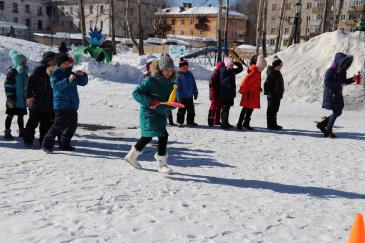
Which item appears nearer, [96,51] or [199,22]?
[96,51]

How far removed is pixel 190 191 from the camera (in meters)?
5.09

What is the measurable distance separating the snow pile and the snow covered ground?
6.53m

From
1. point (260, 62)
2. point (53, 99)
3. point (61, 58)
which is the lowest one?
point (53, 99)

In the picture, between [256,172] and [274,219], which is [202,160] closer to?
[256,172]

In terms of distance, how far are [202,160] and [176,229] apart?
2867mm

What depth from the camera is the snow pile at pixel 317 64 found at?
15.2 metres

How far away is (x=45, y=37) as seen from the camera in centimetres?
5062

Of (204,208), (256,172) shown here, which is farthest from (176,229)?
(256,172)

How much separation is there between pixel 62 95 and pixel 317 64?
12629mm

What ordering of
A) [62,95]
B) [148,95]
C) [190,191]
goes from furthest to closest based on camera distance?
1. [62,95]
2. [148,95]
3. [190,191]

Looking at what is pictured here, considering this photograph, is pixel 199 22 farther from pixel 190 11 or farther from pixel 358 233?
pixel 358 233

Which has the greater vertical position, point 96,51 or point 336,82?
point 336,82

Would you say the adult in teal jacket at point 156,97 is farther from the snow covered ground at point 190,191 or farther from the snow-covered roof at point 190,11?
the snow-covered roof at point 190,11

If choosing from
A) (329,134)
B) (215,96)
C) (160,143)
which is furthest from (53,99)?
(329,134)
